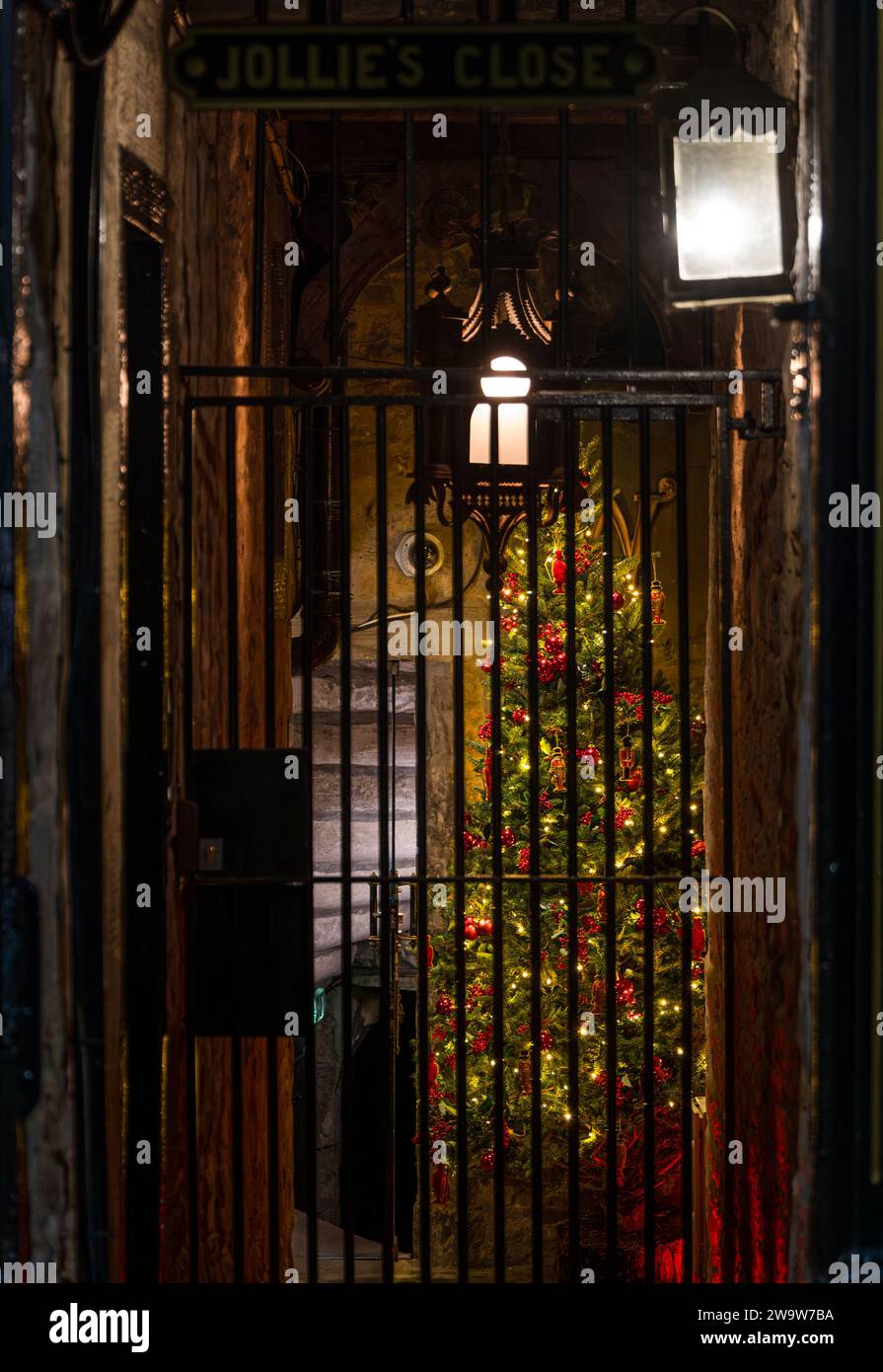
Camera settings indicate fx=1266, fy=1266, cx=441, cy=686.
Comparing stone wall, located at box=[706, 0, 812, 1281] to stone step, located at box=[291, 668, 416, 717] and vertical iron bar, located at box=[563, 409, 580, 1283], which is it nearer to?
vertical iron bar, located at box=[563, 409, 580, 1283]

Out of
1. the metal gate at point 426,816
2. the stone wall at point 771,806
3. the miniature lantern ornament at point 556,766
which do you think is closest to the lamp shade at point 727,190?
the stone wall at point 771,806

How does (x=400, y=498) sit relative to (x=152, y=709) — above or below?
above

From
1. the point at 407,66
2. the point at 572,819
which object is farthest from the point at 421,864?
the point at 407,66

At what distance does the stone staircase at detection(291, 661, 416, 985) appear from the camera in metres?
9.41

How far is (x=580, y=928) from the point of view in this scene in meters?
6.41

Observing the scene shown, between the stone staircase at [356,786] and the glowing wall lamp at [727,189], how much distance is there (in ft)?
20.5

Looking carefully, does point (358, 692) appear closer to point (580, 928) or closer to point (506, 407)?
point (580, 928)

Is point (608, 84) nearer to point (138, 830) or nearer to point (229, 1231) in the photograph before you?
point (138, 830)

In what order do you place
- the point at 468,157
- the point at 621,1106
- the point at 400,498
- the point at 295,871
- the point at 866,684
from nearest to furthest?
the point at 866,684
the point at 295,871
the point at 621,1106
the point at 468,157
the point at 400,498

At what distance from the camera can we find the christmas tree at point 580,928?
6359 mm

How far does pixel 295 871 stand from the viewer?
12.4 feet
